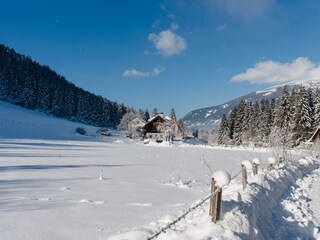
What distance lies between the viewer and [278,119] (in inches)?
→ 2405

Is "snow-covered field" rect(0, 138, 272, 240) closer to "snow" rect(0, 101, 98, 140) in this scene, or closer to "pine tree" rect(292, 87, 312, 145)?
"snow" rect(0, 101, 98, 140)

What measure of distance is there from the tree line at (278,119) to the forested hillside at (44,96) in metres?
51.0

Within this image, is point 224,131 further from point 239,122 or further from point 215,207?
point 215,207

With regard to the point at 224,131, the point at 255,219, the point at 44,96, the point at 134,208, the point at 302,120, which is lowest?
the point at 134,208

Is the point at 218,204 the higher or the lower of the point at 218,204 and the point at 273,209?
the higher

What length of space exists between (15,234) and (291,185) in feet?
40.4

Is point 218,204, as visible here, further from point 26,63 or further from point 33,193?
point 26,63

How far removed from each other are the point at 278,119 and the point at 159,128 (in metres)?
23.8

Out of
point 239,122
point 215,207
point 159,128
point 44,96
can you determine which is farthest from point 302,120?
point 44,96

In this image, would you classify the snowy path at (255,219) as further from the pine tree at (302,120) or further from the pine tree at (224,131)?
the pine tree at (224,131)

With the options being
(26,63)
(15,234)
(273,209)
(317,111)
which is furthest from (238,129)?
(26,63)

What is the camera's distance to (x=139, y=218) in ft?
26.0

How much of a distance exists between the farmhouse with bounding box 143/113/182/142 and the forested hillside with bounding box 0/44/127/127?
44532 mm

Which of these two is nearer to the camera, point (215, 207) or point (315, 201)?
point (215, 207)
